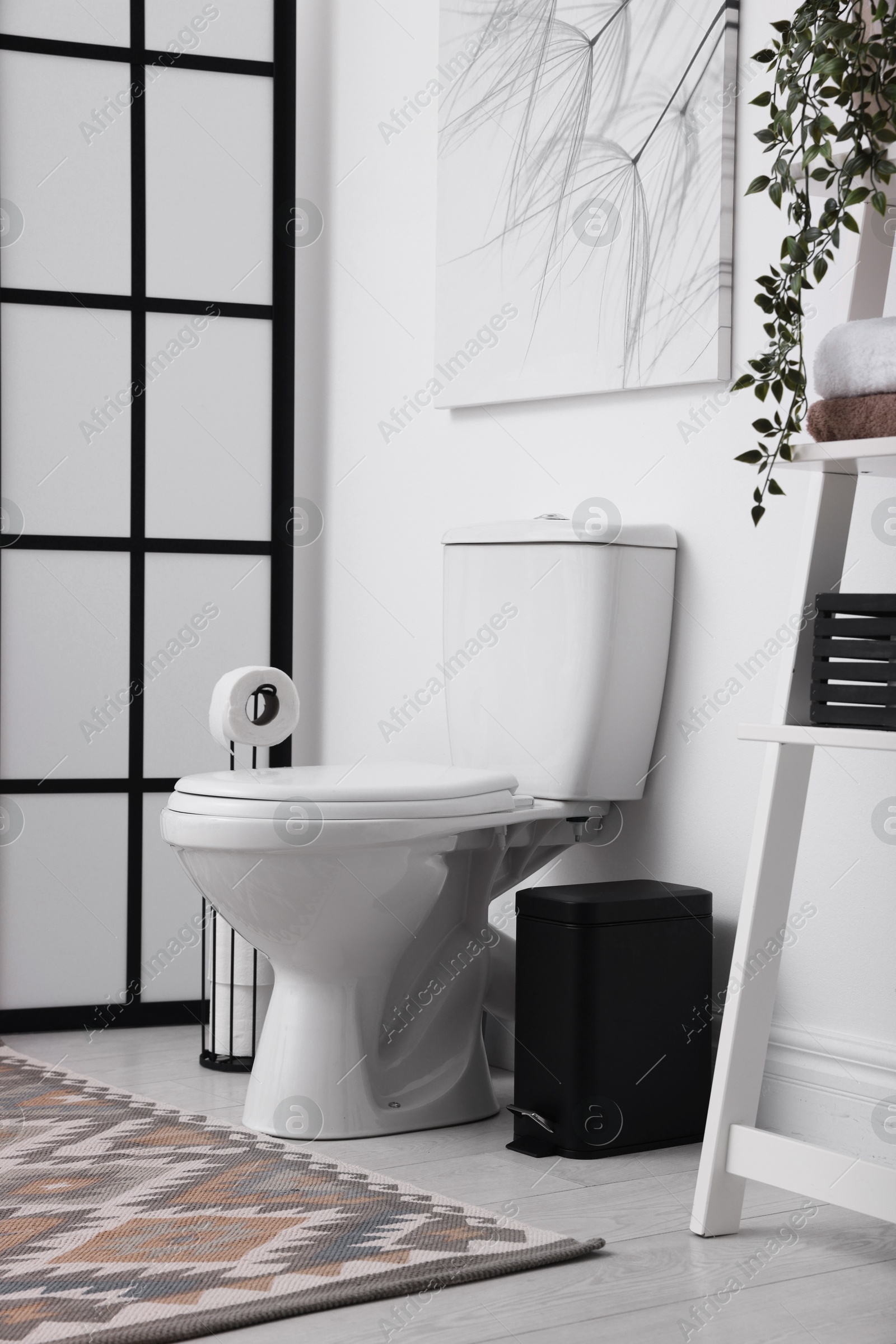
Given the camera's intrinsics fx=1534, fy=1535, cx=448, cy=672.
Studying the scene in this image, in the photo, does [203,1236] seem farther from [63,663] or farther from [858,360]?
[63,663]

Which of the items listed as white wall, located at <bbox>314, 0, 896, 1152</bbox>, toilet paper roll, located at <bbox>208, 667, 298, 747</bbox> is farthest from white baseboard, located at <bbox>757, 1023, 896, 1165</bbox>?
toilet paper roll, located at <bbox>208, 667, 298, 747</bbox>

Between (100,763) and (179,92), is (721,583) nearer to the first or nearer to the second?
(100,763)

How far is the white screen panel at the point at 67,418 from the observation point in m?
2.67

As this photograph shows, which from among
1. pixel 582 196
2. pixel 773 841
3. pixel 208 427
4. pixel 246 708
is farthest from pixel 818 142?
pixel 208 427

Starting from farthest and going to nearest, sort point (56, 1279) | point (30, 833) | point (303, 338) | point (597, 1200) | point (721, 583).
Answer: point (303, 338)
point (30, 833)
point (721, 583)
point (597, 1200)
point (56, 1279)

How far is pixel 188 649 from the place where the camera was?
9.09 ft

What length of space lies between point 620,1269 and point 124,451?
1.73 metres

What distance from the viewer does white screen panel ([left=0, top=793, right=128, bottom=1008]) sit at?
267 cm

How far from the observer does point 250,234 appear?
9.23 ft

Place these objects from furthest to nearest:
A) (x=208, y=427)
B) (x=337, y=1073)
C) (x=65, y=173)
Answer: (x=208, y=427) → (x=65, y=173) → (x=337, y=1073)

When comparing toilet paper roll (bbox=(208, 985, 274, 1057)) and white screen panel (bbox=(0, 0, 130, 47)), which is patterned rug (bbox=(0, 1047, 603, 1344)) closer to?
toilet paper roll (bbox=(208, 985, 274, 1057))

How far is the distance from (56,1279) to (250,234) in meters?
1.94

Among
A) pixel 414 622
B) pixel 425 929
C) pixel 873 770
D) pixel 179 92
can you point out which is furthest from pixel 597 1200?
pixel 179 92

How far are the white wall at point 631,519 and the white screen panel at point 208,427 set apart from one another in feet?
0.48
